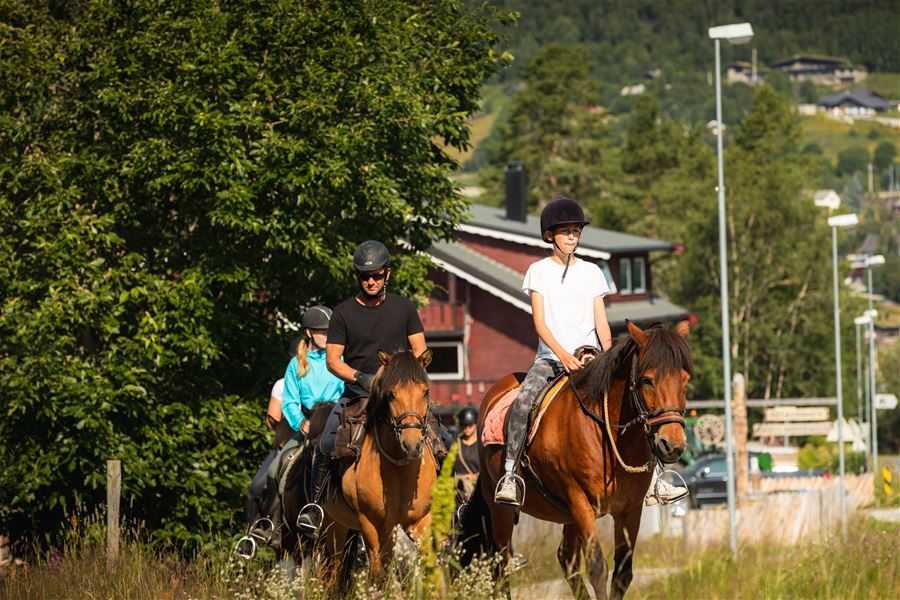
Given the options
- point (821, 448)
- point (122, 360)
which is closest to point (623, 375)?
point (122, 360)

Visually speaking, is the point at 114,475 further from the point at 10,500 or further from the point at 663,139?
the point at 663,139

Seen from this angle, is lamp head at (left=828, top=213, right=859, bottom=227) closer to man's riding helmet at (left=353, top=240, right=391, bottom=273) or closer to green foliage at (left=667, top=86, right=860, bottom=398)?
man's riding helmet at (left=353, top=240, right=391, bottom=273)

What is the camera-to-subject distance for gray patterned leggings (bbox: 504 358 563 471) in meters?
12.0

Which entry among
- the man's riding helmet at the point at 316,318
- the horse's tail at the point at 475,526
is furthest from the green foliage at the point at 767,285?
the horse's tail at the point at 475,526

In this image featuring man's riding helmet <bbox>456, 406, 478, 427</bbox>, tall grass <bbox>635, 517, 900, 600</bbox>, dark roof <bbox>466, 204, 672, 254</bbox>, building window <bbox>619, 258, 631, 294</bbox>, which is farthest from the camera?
building window <bbox>619, 258, 631, 294</bbox>

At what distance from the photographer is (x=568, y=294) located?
11.9 m

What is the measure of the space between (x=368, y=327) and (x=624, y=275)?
187ft

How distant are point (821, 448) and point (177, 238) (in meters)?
62.7

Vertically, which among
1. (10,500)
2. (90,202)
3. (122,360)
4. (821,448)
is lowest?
(821,448)

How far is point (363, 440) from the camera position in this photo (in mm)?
12211

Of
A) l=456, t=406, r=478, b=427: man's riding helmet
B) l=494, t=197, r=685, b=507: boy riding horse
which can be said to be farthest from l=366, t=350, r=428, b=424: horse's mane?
l=456, t=406, r=478, b=427: man's riding helmet

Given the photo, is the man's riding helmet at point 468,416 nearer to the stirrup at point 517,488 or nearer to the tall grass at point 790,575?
the tall grass at point 790,575

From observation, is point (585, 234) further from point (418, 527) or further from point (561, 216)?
point (418, 527)

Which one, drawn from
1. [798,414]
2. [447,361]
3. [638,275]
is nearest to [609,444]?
[798,414]
